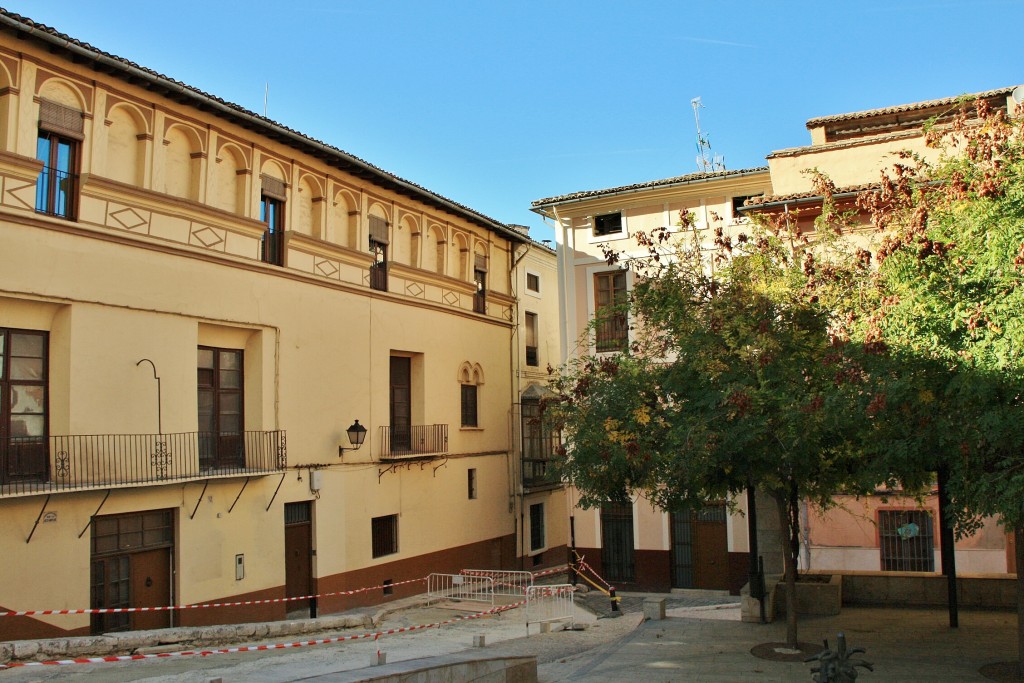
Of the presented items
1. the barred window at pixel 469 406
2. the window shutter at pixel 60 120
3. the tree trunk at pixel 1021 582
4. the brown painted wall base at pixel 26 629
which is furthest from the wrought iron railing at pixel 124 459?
the tree trunk at pixel 1021 582

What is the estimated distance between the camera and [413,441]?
2384 centimetres

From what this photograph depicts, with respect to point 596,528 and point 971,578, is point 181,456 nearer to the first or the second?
point 596,528

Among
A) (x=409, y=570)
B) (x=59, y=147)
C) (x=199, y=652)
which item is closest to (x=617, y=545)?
(x=409, y=570)

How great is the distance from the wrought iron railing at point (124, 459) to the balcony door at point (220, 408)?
22mm

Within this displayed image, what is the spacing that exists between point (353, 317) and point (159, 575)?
772cm

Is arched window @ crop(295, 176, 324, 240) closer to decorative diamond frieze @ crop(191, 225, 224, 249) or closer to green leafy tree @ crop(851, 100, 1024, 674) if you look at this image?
decorative diamond frieze @ crop(191, 225, 224, 249)

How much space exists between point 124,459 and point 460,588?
10.3 m

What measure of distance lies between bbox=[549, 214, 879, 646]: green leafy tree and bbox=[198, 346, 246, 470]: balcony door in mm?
7763

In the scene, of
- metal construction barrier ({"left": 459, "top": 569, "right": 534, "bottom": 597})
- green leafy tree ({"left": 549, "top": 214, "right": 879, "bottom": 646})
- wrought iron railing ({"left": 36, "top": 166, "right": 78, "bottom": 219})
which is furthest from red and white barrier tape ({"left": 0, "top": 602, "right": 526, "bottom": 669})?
wrought iron railing ({"left": 36, "top": 166, "right": 78, "bottom": 219})

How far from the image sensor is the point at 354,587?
21.2 meters

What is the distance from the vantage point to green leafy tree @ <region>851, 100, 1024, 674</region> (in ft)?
29.0

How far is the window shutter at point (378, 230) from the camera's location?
75.6 feet

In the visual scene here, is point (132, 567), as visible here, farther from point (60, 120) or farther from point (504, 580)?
point (504, 580)

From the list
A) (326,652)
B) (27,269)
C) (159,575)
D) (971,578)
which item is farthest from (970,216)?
(159,575)
